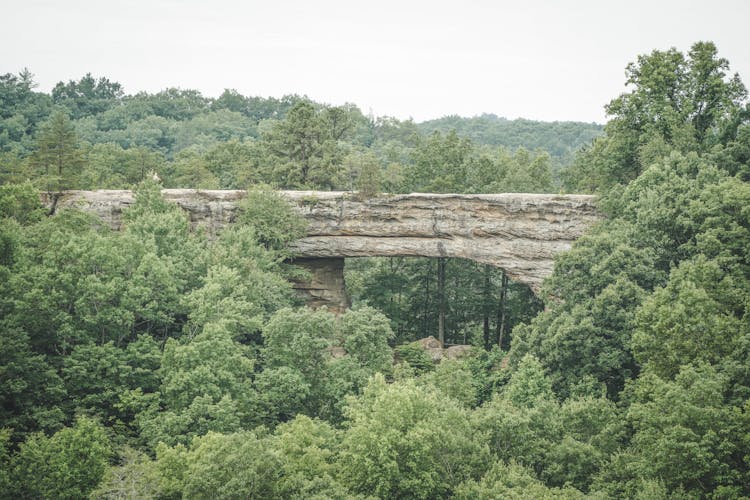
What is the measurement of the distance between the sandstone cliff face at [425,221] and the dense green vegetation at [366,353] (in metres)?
1.50

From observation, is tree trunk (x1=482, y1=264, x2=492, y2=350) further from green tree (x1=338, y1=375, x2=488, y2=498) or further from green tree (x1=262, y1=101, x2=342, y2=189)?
green tree (x1=338, y1=375, x2=488, y2=498)

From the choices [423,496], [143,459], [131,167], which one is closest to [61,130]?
[131,167]

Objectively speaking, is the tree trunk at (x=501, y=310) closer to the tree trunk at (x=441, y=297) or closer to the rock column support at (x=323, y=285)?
the tree trunk at (x=441, y=297)

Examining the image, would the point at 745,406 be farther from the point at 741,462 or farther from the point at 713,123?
the point at 713,123

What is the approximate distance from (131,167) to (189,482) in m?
30.7

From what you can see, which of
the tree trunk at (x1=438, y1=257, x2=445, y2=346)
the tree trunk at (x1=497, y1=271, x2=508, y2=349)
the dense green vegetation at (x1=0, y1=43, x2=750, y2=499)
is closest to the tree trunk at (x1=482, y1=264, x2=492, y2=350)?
the tree trunk at (x1=497, y1=271, x2=508, y2=349)

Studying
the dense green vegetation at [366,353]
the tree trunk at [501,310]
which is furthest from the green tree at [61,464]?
the tree trunk at [501,310]

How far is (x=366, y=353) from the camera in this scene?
2723 centimetres

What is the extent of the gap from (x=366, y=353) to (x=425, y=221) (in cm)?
1128

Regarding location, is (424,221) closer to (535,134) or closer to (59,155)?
(59,155)

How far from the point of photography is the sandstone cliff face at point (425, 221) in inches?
1369

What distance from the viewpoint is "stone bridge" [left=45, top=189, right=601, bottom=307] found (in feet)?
114

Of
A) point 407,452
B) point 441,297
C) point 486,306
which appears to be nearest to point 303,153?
point 441,297

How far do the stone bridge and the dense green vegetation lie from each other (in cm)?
147
